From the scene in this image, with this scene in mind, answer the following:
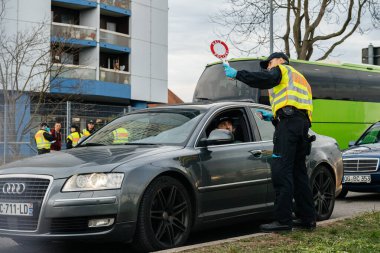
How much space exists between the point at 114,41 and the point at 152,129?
34.5 metres

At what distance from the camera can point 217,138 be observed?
21.7 feet

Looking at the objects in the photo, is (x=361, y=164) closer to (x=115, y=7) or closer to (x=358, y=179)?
(x=358, y=179)

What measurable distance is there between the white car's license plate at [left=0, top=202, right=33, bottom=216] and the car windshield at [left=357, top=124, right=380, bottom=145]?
28.1 ft

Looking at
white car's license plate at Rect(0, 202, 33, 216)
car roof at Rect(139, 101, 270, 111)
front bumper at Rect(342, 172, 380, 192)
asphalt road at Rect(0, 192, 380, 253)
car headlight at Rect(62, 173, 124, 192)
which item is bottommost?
asphalt road at Rect(0, 192, 380, 253)

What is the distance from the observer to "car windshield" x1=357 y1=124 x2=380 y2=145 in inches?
499

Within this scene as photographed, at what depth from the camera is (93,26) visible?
39406mm

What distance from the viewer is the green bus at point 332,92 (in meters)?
18.0

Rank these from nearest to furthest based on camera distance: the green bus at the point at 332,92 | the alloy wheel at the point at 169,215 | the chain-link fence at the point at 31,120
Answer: the alloy wheel at the point at 169,215
the green bus at the point at 332,92
the chain-link fence at the point at 31,120

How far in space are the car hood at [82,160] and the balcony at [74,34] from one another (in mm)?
28966

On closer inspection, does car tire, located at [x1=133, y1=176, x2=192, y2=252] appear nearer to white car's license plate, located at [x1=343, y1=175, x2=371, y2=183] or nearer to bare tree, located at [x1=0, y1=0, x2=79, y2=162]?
white car's license plate, located at [x1=343, y1=175, x2=371, y2=183]

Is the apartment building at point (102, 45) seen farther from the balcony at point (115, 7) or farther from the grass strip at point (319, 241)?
the grass strip at point (319, 241)

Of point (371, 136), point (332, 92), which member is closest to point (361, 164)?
point (371, 136)

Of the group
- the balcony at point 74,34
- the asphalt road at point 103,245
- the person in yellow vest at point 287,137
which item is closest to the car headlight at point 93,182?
the asphalt road at point 103,245

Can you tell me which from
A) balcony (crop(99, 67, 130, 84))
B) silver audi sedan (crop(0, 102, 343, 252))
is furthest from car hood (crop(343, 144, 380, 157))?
balcony (crop(99, 67, 130, 84))
